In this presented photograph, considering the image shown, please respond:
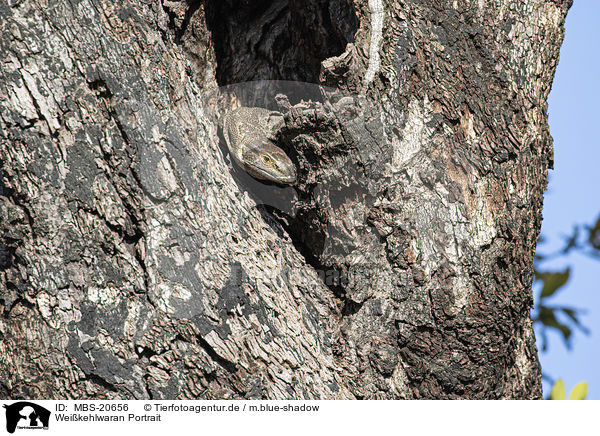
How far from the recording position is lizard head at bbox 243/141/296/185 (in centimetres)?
239

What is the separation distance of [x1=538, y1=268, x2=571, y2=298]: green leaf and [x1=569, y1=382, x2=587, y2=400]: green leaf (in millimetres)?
616

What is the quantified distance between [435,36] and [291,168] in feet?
2.67

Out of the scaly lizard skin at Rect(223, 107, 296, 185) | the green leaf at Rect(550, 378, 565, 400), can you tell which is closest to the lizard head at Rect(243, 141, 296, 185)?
the scaly lizard skin at Rect(223, 107, 296, 185)

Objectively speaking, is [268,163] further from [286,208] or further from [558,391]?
[558,391]

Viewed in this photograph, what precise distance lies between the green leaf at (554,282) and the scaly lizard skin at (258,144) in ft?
4.94

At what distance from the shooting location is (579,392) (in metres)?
2.35

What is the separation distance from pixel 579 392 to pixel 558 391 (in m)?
0.08

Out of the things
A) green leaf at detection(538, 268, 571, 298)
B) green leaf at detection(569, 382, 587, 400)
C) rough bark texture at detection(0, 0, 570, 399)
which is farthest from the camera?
green leaf at detection(538, 268, 571, 298)

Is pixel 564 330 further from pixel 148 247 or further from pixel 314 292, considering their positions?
pixel 148 247

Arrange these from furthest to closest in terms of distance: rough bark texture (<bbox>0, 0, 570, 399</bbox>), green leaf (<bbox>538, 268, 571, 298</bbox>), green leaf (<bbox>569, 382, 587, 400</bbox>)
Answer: green leaf (<bbox>538, 268, 571, 298</bbox>) → green leaf (<bbox>569, 382, 587, 400</bbox>) → rough bark texture (<bbox>0, 0, 570, 399</bbox>)

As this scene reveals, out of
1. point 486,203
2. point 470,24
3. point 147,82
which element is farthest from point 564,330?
point 147,82
